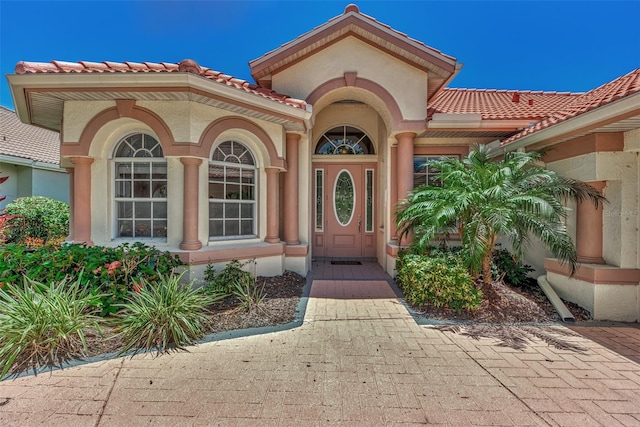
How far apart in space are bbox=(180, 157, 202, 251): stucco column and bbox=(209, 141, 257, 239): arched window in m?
0.48

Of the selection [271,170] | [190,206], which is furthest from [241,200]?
[190,206]

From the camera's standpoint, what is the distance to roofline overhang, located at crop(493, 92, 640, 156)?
3.92 m

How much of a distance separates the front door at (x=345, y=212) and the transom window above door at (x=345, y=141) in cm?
54

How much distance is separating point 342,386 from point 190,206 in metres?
4.11

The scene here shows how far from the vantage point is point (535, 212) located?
462 centimetres

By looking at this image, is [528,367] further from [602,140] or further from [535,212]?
[602,140]

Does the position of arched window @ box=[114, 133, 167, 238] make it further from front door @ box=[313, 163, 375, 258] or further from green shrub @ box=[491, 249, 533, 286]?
green shrub @ box=[491, 249, 533, 286]

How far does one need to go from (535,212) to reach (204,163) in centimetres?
599

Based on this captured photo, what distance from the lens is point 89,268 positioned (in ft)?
14.1

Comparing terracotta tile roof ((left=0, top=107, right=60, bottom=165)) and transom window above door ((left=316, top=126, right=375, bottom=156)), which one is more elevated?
terracotta tile roof ((left=0, top=107, right=60, bottom=165))

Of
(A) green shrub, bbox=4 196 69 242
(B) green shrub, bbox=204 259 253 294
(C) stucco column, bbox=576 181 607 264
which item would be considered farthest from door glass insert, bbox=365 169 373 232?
(A) green shrub, bbox=4 196 69 242

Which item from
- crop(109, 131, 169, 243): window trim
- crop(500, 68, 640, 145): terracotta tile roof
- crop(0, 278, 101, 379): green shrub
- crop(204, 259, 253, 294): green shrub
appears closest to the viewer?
crop(0, 278, 101, 379): green shrub

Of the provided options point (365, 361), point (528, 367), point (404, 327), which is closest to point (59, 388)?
point (365, 361)

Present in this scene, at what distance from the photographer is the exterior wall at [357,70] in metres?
7.02
